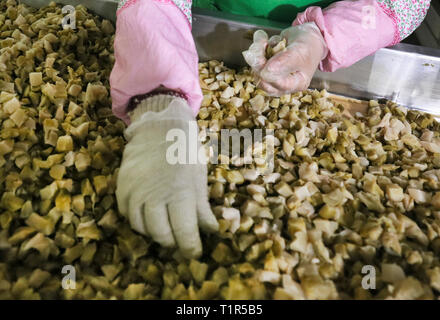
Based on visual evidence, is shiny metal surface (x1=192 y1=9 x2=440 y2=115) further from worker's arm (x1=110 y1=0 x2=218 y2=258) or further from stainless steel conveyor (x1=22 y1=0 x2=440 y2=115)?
worker's arm (x1=110 y1=0 x2=218 y2=258)

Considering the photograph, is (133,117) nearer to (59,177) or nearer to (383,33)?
(59,177)

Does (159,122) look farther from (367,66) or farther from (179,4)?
(367,66)

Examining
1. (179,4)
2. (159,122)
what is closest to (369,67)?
(179,4)

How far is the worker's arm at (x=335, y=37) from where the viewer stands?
0.86 m

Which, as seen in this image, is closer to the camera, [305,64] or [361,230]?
[361,230]

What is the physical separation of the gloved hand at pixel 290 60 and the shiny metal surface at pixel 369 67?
17 centimetres

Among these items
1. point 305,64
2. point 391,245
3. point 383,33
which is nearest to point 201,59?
point 305,64

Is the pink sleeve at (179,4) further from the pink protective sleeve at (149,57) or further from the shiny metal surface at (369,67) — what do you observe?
the shiny metal surface at (369,67)

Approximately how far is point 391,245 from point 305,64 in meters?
0.44

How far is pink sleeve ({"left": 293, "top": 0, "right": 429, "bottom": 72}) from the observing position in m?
0.94

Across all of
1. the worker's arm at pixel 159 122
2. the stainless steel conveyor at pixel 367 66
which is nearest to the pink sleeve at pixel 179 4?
the worker's arm at pixel 159 122

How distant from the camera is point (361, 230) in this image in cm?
72

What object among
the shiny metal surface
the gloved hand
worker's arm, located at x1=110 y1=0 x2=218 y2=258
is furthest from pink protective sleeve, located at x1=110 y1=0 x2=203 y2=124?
the shiny metal surface

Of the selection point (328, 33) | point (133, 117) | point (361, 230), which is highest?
point (328, 33)
